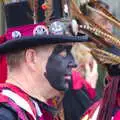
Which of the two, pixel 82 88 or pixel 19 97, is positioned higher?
pixel 19 97

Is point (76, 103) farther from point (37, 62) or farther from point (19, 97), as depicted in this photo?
point (19, 97)

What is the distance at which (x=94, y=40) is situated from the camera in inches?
111

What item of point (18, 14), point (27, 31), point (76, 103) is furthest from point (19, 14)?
point (76, 103)

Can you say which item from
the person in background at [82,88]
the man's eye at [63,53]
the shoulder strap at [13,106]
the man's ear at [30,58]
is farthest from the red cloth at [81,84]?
the shoulder strap at [13,106]

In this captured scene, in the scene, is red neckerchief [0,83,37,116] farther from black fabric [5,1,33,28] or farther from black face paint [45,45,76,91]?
black fabric [5,1,33,28]

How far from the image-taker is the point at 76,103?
3.79m

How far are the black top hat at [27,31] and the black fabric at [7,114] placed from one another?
34 centimetres

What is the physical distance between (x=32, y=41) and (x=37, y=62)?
14 centimetres

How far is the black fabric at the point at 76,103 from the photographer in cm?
356

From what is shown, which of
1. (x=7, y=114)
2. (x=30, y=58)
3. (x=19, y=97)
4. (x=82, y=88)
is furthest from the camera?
(x=82, y=88)

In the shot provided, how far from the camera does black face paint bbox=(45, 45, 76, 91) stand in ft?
9.23

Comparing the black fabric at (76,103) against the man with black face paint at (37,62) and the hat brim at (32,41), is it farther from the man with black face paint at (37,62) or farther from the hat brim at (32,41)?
the hat brim at (32,41)

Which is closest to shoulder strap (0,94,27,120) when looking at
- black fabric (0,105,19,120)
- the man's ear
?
black fabric (0,105,19,120)

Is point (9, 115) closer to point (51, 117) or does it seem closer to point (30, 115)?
point (30, 115)
